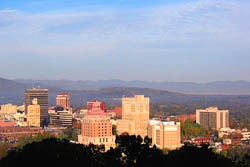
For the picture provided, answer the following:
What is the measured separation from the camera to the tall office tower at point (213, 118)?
3056 inches

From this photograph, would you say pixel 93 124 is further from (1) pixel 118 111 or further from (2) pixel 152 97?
(2) pixel 152 97

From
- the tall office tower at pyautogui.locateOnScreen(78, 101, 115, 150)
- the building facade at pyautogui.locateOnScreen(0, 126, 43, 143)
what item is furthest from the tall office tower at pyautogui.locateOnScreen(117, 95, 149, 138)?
the tall office tower at pyautogui.locateOnScreen(78, 101, 115, 150)

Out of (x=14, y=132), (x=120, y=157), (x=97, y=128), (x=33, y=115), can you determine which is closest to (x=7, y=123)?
(x=33, y=115)

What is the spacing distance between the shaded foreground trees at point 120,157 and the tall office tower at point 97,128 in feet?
101

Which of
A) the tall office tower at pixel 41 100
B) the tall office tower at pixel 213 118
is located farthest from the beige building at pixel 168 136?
the tall office tower at pixel 41 100

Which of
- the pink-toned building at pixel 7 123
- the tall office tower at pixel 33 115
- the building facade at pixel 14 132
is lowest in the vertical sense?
the building facade at pixel 14 132

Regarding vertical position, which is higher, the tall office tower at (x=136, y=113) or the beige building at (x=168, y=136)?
the tall office tower at (x=136, y=113)

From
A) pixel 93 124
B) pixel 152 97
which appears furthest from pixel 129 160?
pixel 152 97

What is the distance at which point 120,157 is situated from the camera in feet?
58.2

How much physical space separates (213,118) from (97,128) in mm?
31730

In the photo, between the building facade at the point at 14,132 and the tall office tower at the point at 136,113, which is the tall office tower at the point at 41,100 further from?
the tall office tower at the point at 136,113

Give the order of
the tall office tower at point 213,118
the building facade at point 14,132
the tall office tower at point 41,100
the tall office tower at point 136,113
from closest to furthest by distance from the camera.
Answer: the building facade at point 14,132, the tall office tower at point 136,113, the tall office tower at point 213,118, the tall office tower at point 41,100

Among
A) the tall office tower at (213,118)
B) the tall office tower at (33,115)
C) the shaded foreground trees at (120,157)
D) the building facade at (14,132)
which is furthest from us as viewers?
the tall office tower at (213,118)

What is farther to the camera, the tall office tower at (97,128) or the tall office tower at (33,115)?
the tall office tower at (33,115)
